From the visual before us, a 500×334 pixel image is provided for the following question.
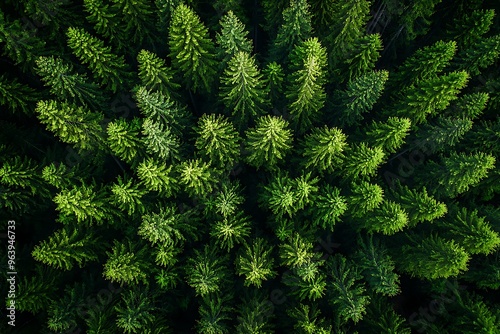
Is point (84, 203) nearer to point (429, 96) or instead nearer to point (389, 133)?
point (389, 133)

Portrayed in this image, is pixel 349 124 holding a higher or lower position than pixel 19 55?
higher

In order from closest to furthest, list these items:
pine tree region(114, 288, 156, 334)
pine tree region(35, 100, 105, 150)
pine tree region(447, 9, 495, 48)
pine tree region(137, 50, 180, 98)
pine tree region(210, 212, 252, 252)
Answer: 1. pine tree region(35, 100, 105, 150)
2. pine tree region(137, 50, 180, 98)
3. pine tree region(114, 288, 156, 334)
4. pine tree region(210, 212, 252, 252)
5. pine tree region(447, 9, 495, 48)

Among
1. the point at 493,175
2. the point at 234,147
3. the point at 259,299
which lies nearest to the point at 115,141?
the point at 234,147

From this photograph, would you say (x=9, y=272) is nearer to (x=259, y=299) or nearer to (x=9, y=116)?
(x=9, y=116)

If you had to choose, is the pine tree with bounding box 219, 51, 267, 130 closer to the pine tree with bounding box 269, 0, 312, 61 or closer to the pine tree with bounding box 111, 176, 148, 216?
the pine tree with bounding box 269, 0, 312, 61

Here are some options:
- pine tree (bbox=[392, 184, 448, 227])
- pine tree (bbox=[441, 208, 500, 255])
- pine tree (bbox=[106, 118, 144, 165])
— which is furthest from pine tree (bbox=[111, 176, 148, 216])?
pine tree (bbox=[441, 208, 500, 255])

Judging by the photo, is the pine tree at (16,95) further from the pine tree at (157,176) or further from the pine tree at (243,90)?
the pine tree at (243,90)

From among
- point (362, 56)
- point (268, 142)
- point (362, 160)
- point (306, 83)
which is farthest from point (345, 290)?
point (362, 56)
